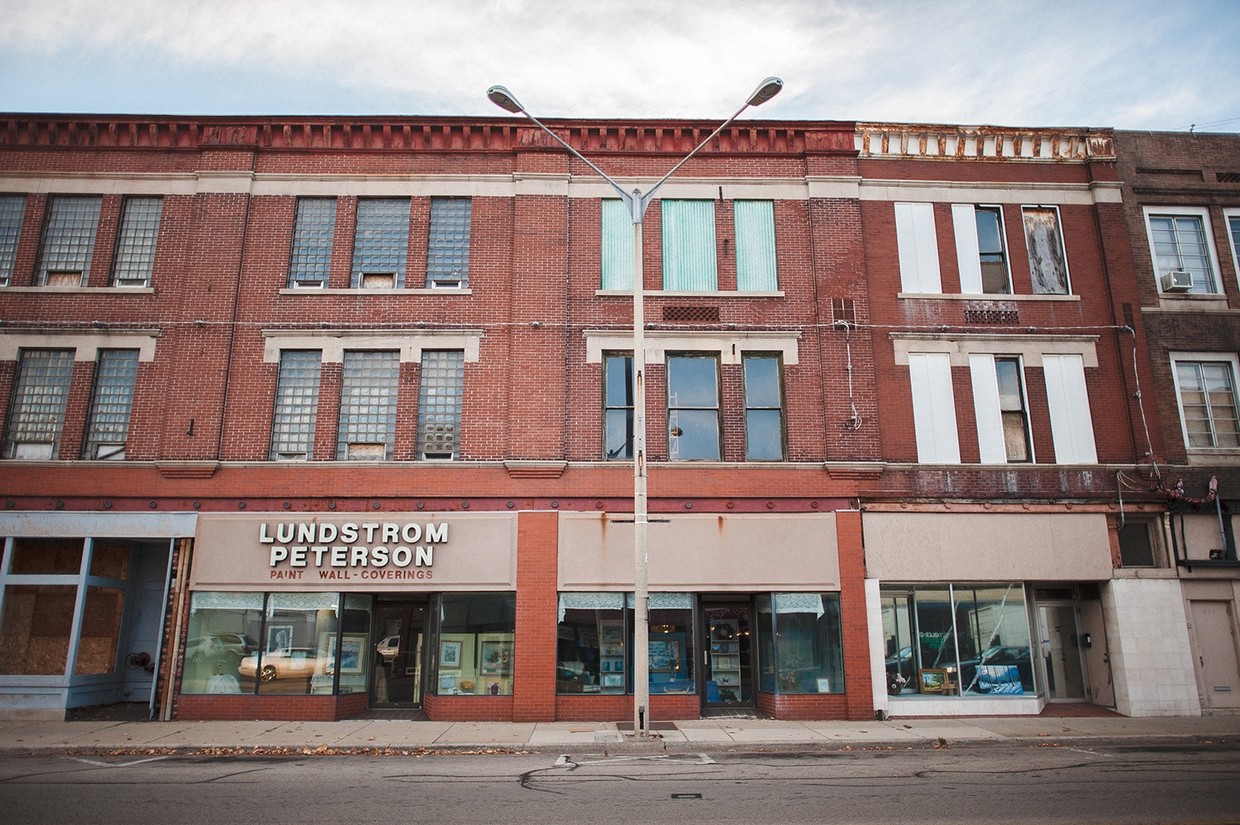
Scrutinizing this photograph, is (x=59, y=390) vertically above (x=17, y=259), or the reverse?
(x=17, y=259)

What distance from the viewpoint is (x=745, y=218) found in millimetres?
18609

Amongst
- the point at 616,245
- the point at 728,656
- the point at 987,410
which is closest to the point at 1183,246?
the point at 987,410

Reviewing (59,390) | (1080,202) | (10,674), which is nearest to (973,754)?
(1080,202)

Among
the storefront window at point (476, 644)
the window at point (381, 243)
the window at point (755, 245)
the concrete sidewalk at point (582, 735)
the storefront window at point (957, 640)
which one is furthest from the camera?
the window at point (755, 245)

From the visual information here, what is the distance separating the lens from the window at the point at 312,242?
59.3 ft

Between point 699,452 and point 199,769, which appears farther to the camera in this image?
point 699,452

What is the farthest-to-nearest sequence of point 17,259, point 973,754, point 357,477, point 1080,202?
point 1080,202 → point 17,259 → point 357,477 → point 973,754

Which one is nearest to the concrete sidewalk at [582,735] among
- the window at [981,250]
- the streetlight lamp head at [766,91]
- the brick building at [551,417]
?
the brick building at [551,417]

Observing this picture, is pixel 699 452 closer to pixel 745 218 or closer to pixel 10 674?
pixel 745 218

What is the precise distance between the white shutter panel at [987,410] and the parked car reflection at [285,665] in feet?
48.4

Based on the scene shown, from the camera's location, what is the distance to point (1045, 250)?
18953 millimetres

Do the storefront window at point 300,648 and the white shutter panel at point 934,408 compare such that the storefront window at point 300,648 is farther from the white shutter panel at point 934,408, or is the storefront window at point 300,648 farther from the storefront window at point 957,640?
the white shutter panel at point 934,408

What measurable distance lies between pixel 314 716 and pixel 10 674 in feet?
21.1

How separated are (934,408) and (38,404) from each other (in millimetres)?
19830
